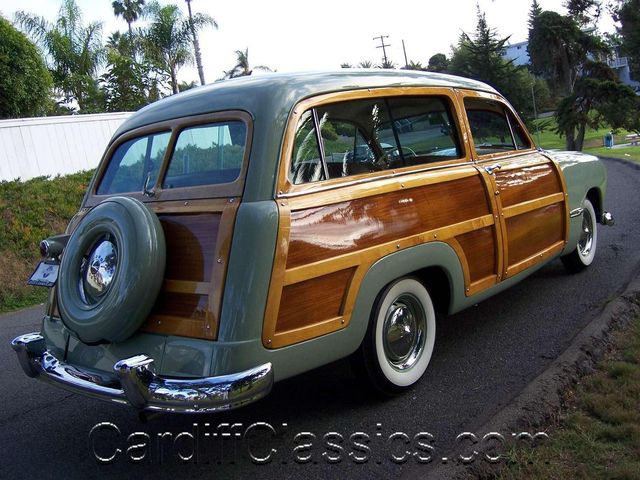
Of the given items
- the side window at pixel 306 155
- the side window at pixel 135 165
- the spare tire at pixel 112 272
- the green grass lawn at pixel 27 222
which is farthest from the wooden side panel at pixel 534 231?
the green grass lawn at pixel 27 222

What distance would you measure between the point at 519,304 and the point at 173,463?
3.20 m

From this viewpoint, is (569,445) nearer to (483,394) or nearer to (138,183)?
(483,394)

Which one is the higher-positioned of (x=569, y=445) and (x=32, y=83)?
(x=32, y=83)

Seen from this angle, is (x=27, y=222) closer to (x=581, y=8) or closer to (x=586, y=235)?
(x=586, y=235)

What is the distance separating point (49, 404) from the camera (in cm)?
410

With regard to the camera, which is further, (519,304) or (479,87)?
(519,304)

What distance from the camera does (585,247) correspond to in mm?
5949

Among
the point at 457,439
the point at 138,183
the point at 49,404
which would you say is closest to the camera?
the point at 457,439

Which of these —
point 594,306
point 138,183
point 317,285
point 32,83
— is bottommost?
point 594,306

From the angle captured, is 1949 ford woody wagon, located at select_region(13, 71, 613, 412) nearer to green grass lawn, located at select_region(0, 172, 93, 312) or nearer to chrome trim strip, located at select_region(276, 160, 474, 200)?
chrome trim strip, located at select_region(276, 160, 474, 200)

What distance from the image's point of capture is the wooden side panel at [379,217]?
303cm

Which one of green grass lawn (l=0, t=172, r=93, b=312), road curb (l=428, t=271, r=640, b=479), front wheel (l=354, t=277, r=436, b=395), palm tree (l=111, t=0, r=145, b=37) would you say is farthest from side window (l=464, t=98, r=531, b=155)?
palm tree (l=111, t=0, r=145, b=37)

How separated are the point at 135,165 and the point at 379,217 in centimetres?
161

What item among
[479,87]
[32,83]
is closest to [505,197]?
[479,87]
